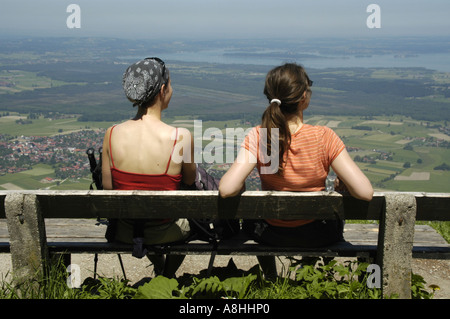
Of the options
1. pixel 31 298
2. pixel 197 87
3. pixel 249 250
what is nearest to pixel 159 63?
pixel 249 250

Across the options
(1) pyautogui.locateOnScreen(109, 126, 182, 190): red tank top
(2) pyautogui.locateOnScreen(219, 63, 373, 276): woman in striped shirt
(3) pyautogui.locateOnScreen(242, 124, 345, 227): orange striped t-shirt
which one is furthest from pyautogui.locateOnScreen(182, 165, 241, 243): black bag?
(3) pyautogui.locateOnScreen(242, 124, 345, 227): orange striped t-shirt

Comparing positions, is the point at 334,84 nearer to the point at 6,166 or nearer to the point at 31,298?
the point at 6,166

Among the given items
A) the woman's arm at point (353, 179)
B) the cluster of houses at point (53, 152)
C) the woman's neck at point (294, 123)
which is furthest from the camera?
the cluster of houses at point (53, 152)

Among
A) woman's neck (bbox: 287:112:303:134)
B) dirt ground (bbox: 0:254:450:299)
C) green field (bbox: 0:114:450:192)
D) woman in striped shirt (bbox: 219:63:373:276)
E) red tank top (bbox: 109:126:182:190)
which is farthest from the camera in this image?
green field (bbox: 0:114:450:192)

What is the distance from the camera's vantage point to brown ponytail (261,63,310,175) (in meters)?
2.55

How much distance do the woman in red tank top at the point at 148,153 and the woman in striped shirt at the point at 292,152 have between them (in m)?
0.46

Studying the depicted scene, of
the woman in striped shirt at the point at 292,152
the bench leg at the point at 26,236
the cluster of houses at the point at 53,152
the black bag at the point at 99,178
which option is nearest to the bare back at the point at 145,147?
the black bag at the point at 99,178

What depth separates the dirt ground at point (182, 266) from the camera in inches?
146

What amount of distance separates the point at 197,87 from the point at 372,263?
9762 cm

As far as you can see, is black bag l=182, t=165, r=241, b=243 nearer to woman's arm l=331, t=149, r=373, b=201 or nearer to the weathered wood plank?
the weathered wood plank

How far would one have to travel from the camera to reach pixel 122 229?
281 centimetres

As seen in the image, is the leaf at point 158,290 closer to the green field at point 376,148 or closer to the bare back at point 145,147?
the bare back at point 145,147

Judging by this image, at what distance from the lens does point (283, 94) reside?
2.57 m
